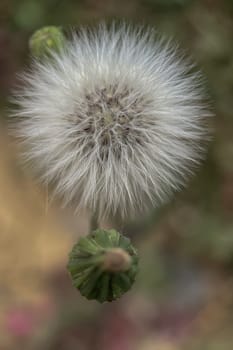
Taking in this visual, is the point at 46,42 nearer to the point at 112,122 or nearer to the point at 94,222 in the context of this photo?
the point at 112,122

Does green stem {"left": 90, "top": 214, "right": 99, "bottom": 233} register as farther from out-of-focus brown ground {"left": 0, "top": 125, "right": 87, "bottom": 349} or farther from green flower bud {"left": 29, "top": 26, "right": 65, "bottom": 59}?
out-of-focus brown ground {"left": 0, "top": 125, "right": 87, "bottom": 349}

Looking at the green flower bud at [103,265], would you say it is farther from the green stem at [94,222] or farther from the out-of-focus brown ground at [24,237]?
the out-of-focus brown ground at [24,237]

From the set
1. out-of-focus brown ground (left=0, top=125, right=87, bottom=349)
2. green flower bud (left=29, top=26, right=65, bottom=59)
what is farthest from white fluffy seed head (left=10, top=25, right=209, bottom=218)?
out-of-focus brown ground (left=0, top=125, right=87, bottom=349)

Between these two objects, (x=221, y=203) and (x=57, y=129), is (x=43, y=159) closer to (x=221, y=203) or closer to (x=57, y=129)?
(x=57, y=129)

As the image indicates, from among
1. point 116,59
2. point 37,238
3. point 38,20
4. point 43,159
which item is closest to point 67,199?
point 43,159

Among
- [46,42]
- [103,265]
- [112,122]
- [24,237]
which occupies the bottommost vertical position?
[24,237]

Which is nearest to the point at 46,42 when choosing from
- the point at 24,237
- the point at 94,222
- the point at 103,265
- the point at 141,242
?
the point at 94,222

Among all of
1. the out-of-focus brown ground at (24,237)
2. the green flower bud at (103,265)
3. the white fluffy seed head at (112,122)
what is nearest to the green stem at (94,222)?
the white fluffy seed head at (112,122)
